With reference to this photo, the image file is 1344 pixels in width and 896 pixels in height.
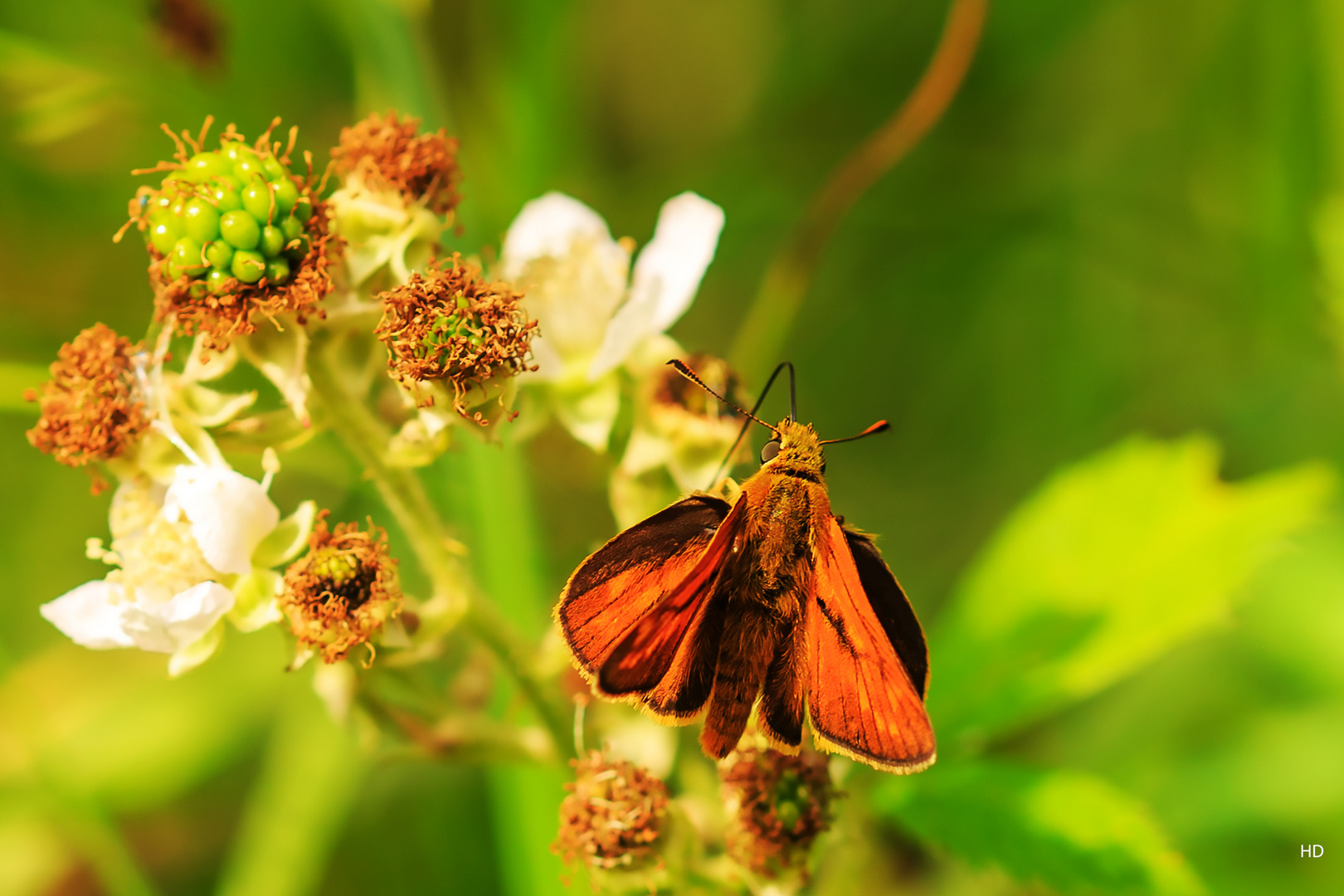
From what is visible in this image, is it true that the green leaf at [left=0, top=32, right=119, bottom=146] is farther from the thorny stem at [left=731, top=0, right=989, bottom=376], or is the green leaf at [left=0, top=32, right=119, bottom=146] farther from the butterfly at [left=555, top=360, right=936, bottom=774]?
the butterfly at [left=555, top=360, right=936, bottom=774]

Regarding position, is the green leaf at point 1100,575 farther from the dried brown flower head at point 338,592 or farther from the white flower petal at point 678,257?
the dried brown flower head at point 338,592

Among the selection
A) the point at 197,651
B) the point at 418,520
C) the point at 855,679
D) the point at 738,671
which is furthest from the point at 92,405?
the point at 855,679

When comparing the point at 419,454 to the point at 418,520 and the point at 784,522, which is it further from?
the point at 784,522

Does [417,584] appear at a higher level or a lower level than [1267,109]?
lower

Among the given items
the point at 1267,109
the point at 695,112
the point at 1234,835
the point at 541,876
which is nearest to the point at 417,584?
the point at 541,876

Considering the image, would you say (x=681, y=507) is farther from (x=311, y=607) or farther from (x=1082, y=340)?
(x=1082, y=340)

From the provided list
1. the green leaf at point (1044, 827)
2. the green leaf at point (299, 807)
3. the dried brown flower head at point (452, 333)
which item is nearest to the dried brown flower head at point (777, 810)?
the green leaf at point (1044, 827)

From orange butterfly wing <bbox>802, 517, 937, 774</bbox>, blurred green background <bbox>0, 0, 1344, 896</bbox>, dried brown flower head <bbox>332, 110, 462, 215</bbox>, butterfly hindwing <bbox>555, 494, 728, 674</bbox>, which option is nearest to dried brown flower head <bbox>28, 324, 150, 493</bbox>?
dried brown flower head <bbox>332, 110, 462, 215</bbox>
